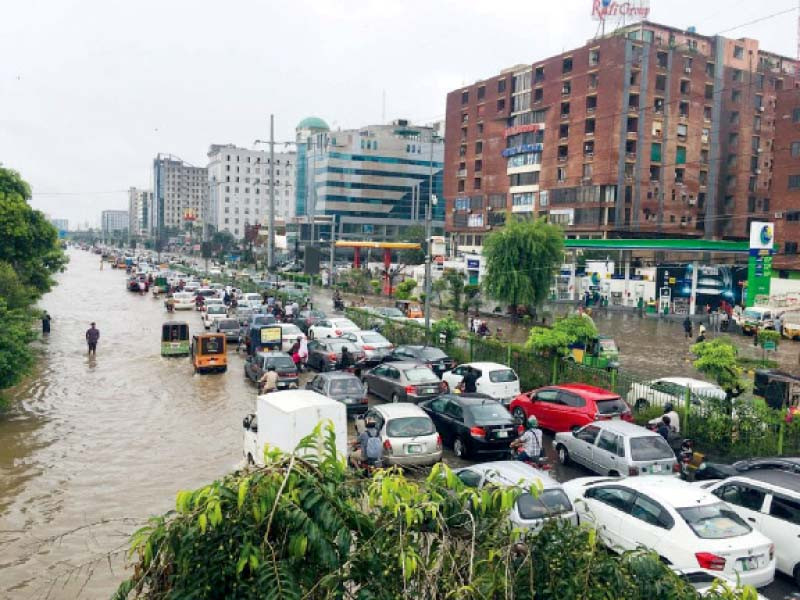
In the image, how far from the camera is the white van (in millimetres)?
13055

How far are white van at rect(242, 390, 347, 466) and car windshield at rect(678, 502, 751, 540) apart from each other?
600 cm

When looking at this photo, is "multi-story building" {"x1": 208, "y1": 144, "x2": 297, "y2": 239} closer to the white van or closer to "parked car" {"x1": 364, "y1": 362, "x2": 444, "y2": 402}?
"parked car" {"x1": 364, "y1": 362, "x2": 444, "y2": 402}

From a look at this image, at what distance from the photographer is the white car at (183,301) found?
51312mm

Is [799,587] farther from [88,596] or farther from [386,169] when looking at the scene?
[386,169]

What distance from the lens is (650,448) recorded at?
43.8 ft

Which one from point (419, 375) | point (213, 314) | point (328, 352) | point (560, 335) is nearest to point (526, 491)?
point (419, 375)

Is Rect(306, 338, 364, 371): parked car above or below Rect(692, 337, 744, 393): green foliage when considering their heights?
below

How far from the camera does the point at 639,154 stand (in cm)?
6725

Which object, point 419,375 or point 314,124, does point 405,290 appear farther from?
point 314,124

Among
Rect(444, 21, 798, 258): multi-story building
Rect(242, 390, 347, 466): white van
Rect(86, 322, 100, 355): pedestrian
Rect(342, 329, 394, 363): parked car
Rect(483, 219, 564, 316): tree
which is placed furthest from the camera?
Rect(444, 21, 798, 258): multi-story building

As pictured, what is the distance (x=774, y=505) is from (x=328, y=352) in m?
18.3

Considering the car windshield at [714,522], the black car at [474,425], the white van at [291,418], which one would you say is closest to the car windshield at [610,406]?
the black car at [474,425]

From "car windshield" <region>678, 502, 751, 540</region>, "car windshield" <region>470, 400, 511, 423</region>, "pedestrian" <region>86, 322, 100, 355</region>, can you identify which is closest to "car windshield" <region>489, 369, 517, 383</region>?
"car windshield" <region>470, 400, 511, 423</region>

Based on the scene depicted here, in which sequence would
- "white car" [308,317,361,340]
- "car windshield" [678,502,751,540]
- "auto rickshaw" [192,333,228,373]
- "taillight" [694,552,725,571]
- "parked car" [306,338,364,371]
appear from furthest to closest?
"white car" [308,317,361,340] → "auto rickshaw" [192,333,228,373] → "parked car" [306,338,364,371] → "car windshield" [678,502,751,540] → "taillight" [694,552,725,571]
